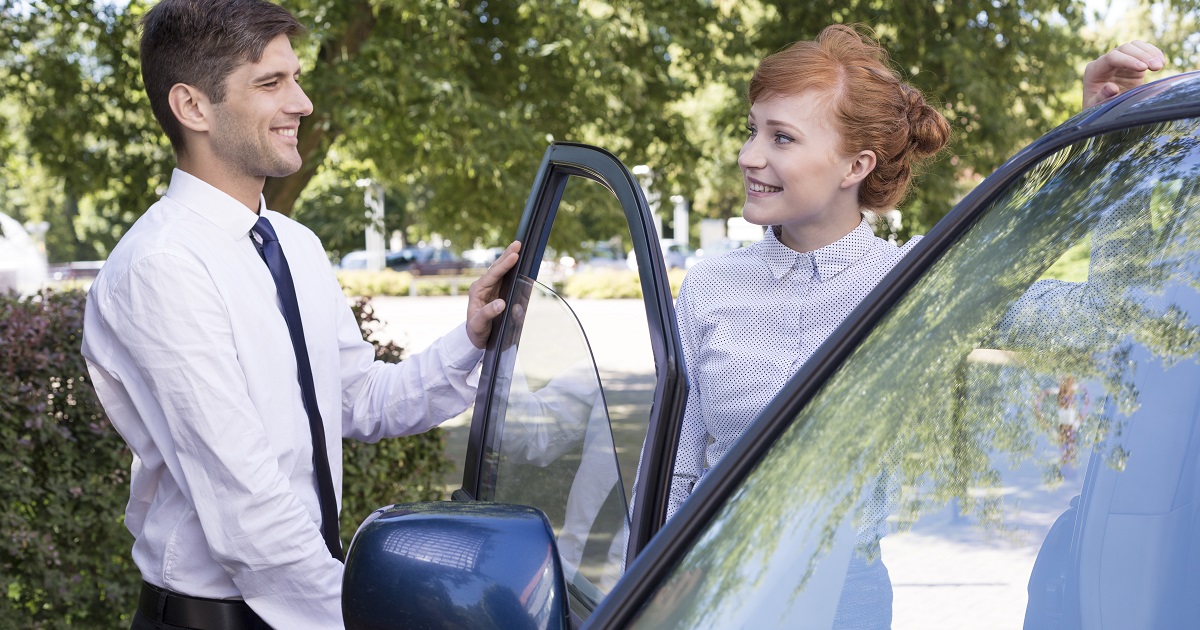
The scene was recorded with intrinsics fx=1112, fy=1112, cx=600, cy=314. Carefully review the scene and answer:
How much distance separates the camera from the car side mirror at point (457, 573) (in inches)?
47.7

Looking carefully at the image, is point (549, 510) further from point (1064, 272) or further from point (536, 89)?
point (536, 89)

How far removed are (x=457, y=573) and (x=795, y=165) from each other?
1.02m

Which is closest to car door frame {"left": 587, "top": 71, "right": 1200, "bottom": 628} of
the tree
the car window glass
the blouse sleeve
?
the car window glass

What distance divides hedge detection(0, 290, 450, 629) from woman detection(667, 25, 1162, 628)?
2766 millimetres

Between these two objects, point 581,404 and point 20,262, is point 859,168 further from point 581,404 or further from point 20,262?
point 20,262

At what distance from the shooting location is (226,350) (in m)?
1.94

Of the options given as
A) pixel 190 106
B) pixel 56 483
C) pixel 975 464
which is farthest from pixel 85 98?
pixel 975 464

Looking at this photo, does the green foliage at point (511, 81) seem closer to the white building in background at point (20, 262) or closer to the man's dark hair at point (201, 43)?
the man's dark hair at point (201, 43)

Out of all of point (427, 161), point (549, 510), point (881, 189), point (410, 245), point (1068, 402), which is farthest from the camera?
point (410, 245)

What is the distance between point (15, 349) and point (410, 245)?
54.5 meters

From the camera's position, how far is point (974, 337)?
3.77ft

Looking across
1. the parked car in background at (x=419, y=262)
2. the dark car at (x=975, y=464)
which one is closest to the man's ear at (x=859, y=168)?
the dark car at (x=975, y=464)

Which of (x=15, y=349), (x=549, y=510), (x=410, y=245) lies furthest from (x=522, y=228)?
(x=410, y=245)

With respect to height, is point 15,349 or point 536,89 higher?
point 536,89
